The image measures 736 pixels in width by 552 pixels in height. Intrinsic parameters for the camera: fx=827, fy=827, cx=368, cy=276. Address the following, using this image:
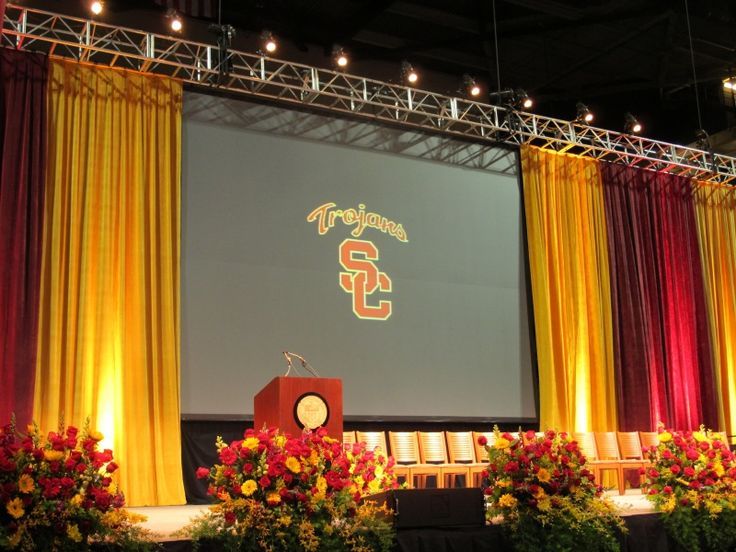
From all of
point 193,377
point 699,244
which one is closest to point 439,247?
point 193,377

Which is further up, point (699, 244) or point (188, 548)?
point (699, 244)

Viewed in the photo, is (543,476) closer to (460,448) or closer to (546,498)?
(546,498)

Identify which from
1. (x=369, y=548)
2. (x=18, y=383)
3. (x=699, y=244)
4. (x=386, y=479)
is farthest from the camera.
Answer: (x=699, y=244)

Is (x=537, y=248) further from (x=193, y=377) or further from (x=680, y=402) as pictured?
(x=193, y=377)

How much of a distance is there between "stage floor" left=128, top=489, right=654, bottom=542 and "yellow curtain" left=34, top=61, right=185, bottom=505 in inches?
21.0

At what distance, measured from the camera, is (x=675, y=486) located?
5023 millimetres

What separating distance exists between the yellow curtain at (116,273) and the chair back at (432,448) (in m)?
2.47

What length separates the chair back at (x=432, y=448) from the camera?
862 cm

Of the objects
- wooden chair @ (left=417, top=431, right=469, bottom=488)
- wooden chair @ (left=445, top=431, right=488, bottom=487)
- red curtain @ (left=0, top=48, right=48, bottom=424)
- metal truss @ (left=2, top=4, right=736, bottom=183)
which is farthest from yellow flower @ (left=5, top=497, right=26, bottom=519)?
wooden chair @ (left=445, top=431, right=488, bottom=487)

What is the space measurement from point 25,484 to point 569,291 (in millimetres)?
8591

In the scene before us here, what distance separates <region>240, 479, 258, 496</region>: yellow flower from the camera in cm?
342

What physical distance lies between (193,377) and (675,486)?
192 inches

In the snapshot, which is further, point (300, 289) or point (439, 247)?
point (439, 247)

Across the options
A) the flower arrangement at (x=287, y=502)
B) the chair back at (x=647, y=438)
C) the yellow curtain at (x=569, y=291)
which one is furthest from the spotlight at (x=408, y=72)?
the flower arrangement at (x=287, y=502)
